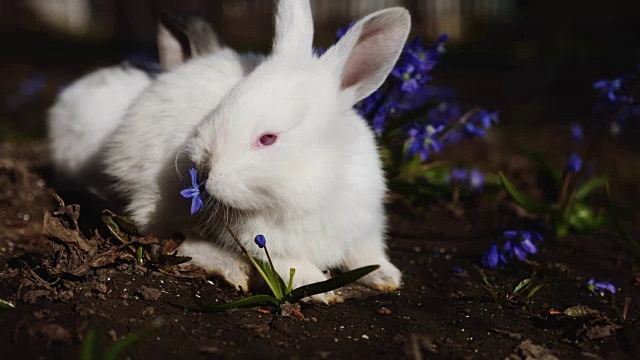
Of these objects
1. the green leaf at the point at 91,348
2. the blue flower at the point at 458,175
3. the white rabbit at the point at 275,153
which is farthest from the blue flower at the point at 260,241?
the blue flower at the point at 458,175

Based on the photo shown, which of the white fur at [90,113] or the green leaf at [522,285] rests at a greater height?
the white fur at [90,113]

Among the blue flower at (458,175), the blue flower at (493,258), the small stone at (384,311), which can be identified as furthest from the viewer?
the blue flower at (458,175)

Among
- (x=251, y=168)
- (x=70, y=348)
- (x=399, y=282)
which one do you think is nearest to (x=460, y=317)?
(x=399, y=282)

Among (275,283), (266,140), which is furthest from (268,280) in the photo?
(266,140)

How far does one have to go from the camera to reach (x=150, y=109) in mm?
3803

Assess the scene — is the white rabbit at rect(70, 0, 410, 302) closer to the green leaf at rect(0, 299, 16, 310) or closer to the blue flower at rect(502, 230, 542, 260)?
the blue flower at rect(502, 230, 542, 260)

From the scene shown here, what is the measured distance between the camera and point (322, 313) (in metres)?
3.30

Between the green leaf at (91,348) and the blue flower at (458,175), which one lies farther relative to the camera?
the blue flower at (458,175)

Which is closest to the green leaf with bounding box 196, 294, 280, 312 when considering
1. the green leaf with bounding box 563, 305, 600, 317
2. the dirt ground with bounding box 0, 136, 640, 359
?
the dirt ground with bounding box 0, 136, 640, 359

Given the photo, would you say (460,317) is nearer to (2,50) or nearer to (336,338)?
(336,338)

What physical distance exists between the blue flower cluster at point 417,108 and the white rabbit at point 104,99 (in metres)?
0.78

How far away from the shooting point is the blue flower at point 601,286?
12.1 feet

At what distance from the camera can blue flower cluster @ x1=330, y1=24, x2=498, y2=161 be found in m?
4.36

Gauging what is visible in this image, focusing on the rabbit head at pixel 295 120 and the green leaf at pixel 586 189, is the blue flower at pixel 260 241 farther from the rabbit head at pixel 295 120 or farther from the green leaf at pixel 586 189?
the green leaf at pixel 586 189
